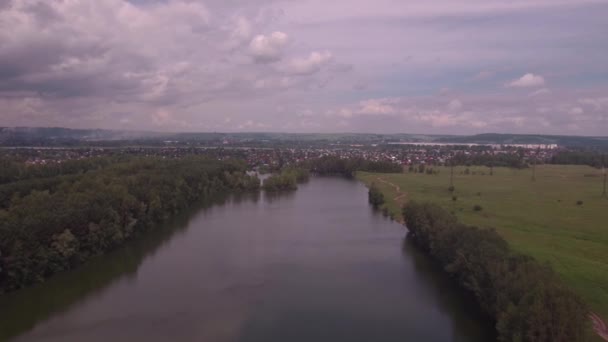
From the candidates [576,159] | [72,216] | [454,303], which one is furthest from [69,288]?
[576,159]

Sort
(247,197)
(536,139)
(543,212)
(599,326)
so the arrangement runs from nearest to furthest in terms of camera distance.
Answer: (599,326) < (543,212) < (247,197) < (536,139)

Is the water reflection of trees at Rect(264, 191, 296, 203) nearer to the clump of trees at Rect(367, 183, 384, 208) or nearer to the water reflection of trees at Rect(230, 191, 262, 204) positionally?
the water reflection of trees at Rect(230, 191, 262, 204)

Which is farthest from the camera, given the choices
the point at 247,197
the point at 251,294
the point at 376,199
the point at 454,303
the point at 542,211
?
the point at 247,197

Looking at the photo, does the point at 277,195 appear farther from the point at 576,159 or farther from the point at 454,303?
the point at 576,159

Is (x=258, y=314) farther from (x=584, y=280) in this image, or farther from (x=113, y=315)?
(x=584, y=280)

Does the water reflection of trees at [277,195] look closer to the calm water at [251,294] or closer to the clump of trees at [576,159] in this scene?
the calm water at [251,294]

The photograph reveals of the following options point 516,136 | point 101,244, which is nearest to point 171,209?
point 101,244

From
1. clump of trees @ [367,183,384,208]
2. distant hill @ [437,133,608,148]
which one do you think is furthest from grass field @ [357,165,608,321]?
distant hill @ [437,133,608,148]
